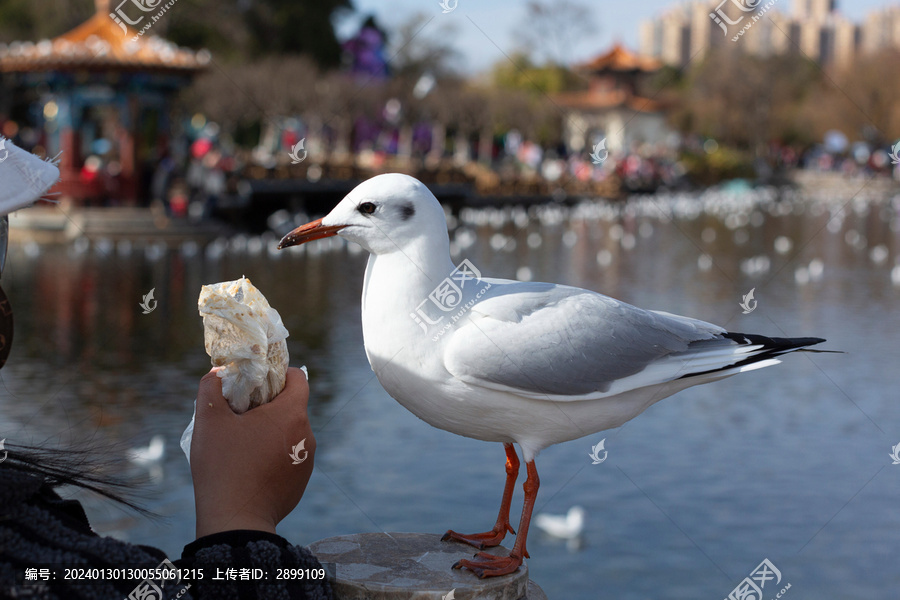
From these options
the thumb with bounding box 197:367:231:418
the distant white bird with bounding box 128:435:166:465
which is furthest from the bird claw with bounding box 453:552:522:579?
the distant white bird with bounding box 128:435:166:465

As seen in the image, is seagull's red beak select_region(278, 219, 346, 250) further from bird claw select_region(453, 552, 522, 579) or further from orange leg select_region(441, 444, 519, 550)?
bird claw select_region(453, 552, 522, 579)

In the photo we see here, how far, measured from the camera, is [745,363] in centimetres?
330

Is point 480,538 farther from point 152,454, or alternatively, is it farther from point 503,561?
point 152,454

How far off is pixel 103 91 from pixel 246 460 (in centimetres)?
2432

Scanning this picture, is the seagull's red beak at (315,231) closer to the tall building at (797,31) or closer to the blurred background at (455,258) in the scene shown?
the blurred background at (455,258)

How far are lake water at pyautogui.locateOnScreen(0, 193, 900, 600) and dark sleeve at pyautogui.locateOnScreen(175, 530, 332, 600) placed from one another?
1806 mm

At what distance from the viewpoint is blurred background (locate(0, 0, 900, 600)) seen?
20.2ft

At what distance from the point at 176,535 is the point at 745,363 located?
387cm

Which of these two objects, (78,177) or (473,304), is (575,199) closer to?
(78,177)

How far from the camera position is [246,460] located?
91.3 inches

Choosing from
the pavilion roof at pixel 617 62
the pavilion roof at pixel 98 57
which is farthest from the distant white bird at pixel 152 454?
the pavilion roof at pixel 617 62

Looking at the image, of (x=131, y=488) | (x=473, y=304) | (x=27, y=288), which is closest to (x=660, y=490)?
(x=473, y=304)

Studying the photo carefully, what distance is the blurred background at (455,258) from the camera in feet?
20.2

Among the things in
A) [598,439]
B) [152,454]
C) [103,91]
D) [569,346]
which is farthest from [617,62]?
[569,346]
